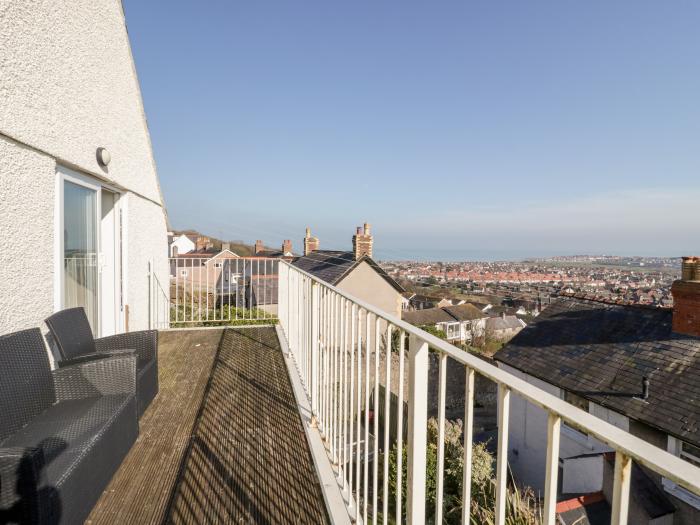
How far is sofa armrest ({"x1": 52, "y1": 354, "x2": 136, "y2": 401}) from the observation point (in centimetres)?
238

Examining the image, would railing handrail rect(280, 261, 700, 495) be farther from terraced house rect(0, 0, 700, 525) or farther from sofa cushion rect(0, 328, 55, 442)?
sofa cushion rect(0, 328, 55, 442)

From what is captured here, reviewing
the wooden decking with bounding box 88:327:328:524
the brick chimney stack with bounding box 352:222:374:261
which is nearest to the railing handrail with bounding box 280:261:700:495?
the wooden decking with bounding box 88:327:328:524

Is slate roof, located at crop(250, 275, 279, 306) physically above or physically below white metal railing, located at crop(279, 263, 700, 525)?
below

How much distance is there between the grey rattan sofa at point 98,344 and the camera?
2615 millimetres

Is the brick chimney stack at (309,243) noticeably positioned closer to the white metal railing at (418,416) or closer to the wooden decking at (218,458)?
the wooden decking at (218,458)

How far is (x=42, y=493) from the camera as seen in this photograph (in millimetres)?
1415

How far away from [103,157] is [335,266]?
12118mm

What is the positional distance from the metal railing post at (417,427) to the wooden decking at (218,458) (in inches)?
34.9

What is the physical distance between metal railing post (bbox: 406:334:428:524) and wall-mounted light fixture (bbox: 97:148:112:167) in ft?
13.5

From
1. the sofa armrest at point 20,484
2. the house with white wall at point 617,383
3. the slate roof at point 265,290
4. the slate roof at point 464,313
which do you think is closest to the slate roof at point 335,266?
the slate roof at point 265,290

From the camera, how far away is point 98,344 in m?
3.15

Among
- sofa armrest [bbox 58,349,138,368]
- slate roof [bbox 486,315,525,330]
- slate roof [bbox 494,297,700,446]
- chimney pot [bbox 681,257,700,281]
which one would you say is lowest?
slate roof [bbox 486,315,525,330]

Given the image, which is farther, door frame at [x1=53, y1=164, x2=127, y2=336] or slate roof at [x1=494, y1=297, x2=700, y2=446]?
slate roof at [x1=494, y1=297, x2=700, y2=446]

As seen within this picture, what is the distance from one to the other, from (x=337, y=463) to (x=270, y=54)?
645 inches
